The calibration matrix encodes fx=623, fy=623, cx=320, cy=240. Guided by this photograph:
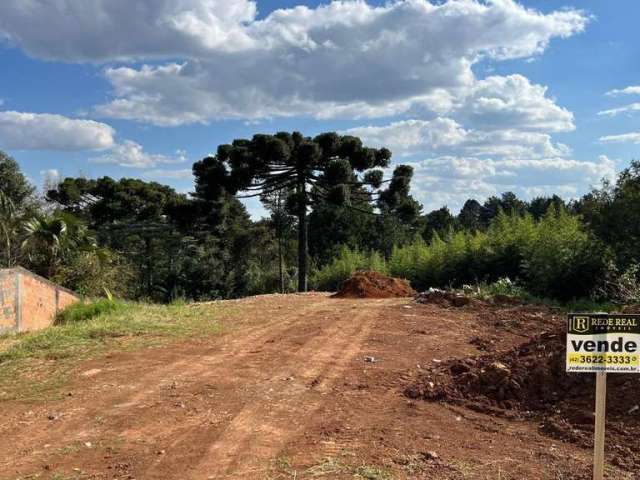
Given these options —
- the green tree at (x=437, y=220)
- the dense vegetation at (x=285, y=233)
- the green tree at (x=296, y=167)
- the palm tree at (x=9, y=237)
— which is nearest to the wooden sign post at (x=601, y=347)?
the dense vegetation at (x=285, y=233)

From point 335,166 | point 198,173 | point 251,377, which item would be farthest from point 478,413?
point 198,173

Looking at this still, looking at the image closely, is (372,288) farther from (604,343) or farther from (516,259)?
(604,343)

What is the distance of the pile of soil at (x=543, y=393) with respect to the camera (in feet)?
16.3

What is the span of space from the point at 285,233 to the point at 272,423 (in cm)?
3698

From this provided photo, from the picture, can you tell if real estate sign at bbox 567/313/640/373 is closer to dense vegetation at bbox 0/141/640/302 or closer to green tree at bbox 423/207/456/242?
dense vegetation at bbox 0/141/640/302

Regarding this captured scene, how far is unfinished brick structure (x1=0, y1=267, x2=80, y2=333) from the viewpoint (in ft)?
37.0

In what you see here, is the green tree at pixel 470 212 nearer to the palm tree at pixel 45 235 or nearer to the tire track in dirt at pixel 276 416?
the palm tree at pixel 45 235

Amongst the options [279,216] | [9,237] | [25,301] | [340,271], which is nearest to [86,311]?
[25,301]

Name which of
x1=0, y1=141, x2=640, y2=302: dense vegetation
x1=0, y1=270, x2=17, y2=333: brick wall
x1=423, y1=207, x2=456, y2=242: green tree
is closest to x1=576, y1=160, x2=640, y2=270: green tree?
x1=0, y1=141, x2=640, y2=302: dense vegetation

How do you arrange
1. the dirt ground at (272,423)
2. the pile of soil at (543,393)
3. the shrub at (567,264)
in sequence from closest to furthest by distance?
1. the dirt ground at (272,423)
2. the pile of soil at (543,393)
3. the shrub at (567,264)

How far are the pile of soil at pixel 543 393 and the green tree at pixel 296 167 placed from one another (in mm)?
17910

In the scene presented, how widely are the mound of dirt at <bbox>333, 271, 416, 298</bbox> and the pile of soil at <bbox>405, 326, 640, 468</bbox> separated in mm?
10711

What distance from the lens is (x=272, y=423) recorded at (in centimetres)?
525

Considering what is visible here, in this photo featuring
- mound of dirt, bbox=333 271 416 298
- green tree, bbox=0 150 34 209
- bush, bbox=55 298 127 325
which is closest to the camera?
bush, bbox=55 298 127 325
